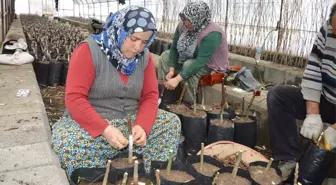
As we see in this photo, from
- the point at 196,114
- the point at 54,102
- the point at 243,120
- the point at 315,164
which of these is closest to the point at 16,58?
the point at 54,102

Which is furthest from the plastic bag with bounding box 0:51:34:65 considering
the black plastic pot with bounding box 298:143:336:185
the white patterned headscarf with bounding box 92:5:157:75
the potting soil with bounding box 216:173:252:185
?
the black plastic pot with bounding box 298:143:336:185

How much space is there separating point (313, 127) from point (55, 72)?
3.56 meters

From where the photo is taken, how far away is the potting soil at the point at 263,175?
1705 mm

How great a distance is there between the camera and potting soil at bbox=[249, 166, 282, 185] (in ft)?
5.59

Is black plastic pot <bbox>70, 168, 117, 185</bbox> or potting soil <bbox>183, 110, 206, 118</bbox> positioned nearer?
black plastic pot <bbox>70, 168, 117, 185</bbox>

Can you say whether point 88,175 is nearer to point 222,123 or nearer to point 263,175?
point 263,175

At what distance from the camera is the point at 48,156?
61.1 inches

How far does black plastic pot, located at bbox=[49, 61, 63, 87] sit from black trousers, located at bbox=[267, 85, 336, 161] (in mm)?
3232

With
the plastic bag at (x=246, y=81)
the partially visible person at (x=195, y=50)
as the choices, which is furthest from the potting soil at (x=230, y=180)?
the plastic bag at (x=246, y=81)

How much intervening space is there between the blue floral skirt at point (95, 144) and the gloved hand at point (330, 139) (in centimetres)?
84

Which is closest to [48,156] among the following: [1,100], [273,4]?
[1,100]

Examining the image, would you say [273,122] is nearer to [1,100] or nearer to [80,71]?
[80,71]

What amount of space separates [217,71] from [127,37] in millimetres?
1957

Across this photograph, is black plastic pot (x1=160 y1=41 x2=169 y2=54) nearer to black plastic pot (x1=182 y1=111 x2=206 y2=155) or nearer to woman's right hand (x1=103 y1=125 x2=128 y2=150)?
black plastic pot (x1=182 y1=111 x2=206 y2=155)
